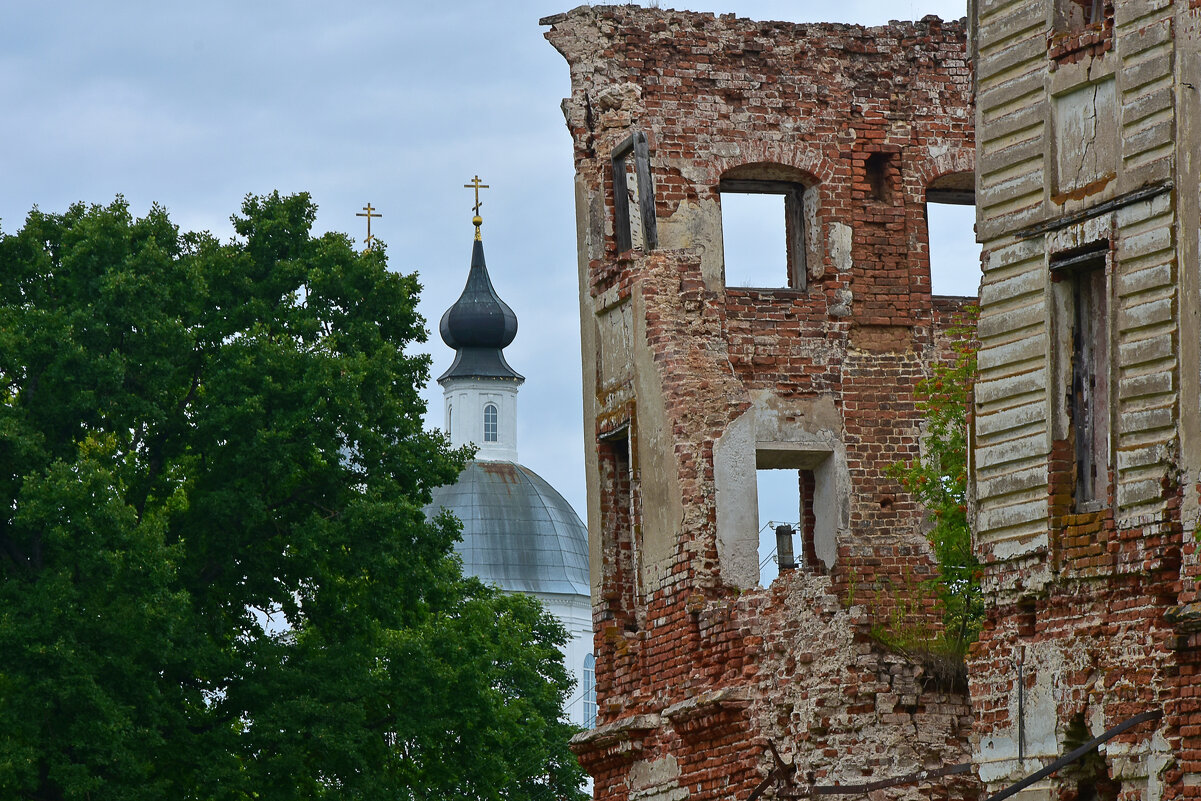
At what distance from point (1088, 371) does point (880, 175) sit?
7.65 meters

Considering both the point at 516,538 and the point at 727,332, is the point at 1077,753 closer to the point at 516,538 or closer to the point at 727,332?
the point at 727,332

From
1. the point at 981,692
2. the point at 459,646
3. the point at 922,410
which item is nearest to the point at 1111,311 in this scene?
the point at 981,692

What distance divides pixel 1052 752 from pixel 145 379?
43.5 ft

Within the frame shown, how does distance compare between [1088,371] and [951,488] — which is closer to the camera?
[1088,371]

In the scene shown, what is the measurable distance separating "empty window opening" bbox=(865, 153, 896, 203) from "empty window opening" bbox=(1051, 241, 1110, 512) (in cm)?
718

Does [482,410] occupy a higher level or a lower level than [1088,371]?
higher

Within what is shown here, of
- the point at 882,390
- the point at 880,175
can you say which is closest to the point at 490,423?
the point at 880,175

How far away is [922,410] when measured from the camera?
19172 mm

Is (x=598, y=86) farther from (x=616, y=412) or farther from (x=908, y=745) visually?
(x=908, y=745)

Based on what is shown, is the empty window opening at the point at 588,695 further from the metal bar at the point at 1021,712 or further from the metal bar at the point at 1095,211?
the metal bar at the point at 1095,211

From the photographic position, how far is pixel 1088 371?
12.9 meters

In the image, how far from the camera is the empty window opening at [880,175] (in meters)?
20.2

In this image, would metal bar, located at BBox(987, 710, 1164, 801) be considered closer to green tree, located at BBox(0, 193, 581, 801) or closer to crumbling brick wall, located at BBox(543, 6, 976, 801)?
crumbling brick wall, located at BBox(543, 6, 976, 801)

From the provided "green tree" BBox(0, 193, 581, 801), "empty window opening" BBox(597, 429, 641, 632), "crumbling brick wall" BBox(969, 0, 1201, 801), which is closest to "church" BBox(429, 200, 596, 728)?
"green tree" BBox(0, 193, 581, 801)
